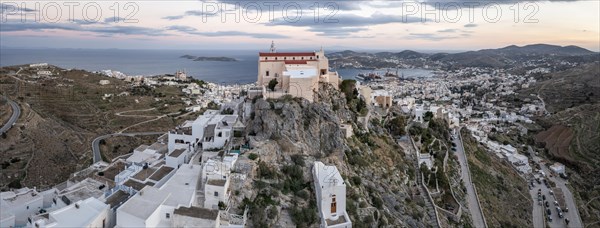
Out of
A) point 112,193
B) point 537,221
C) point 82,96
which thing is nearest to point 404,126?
point 537,221

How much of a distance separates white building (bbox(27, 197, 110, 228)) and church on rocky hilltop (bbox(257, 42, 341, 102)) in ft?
35.5

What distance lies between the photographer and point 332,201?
1900 cm

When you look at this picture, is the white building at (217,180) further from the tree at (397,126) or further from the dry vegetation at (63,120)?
the dry vegetation at (63,120)

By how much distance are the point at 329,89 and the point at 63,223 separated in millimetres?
17231

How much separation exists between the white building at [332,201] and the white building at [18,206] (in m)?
13.4

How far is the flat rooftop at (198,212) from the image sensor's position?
1593 cm

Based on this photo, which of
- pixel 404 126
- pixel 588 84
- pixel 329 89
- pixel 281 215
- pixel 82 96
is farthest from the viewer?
pixel 588 84

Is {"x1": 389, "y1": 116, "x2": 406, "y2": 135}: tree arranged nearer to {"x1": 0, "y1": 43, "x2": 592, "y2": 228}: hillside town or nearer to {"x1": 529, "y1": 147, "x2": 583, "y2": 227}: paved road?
{"x1": 0, "y1": 43, "x2": 592, "y2": 228}: hillside town

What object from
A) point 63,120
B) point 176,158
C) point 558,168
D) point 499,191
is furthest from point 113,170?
point 558,168

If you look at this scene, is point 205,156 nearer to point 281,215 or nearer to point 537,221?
point 281,215

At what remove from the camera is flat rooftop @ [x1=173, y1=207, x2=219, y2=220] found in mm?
15930

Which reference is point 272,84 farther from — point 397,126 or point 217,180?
point 397,126

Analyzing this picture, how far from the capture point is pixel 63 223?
15.4 meters

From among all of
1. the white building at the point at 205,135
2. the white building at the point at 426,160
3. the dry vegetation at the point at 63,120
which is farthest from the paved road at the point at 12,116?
the white building at the point at 426,160
